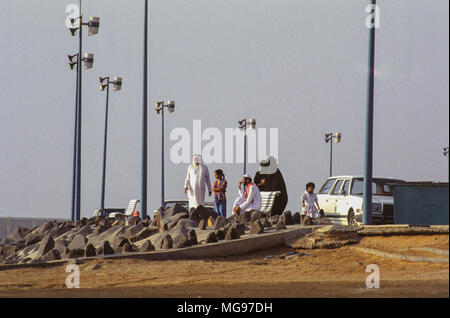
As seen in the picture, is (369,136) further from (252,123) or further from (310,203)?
(252,123)

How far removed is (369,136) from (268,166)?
382 inches

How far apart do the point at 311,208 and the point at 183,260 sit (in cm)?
805

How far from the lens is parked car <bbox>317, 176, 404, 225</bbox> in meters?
23.6

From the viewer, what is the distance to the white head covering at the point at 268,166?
28.7 m

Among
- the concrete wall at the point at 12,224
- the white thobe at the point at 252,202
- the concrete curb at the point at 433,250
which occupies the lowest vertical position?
the concrete wall at the point at 12,224

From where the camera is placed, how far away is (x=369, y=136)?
19.2m

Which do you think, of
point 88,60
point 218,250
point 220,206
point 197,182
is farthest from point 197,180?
point 88,60

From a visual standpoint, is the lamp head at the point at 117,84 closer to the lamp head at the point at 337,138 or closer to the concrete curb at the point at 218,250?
the lamp head at the point at 337,138

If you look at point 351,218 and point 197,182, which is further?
point 351,218

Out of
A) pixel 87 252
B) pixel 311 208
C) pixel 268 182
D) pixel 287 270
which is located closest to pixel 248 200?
pixel 311 208

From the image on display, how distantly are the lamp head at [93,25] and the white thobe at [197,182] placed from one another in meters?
9.87

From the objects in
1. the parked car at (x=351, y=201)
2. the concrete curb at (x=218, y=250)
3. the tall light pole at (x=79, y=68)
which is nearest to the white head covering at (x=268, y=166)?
the parked car at (x=351, y=201)
